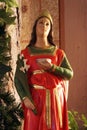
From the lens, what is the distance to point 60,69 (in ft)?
4.90

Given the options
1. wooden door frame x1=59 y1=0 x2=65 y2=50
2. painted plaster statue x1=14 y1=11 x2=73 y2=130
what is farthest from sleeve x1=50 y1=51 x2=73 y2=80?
wooden door frame x1=59 y1=0 x2=65 y2=50

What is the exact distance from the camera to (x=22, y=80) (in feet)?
4.96

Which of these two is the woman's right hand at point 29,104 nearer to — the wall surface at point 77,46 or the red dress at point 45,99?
the red dress at point 45,99

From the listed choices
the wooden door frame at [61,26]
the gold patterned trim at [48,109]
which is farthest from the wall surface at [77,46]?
the gold patterned trim at [48,109]

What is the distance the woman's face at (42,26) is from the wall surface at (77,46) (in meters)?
0.97

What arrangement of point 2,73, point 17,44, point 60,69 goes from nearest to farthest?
point 60,69 → point 2,73 → point 17,44

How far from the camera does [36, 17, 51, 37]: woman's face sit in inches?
60.6

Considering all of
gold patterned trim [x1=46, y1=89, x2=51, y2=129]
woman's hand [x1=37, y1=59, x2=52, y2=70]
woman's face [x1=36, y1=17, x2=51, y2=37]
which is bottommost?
gold patterned trim [x1=46, y1=89, x2=51, y2=129]

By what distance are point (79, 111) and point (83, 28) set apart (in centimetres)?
60

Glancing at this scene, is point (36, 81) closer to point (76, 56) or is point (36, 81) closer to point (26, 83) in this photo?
point (26, 83)

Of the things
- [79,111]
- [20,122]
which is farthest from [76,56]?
[20,122]

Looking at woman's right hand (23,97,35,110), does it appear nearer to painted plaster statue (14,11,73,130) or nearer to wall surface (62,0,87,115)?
painted plaster statue (14,11,73,130)

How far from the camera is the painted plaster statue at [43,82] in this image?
1486 millimetres

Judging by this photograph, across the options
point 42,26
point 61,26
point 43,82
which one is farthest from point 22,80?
point 61,26
